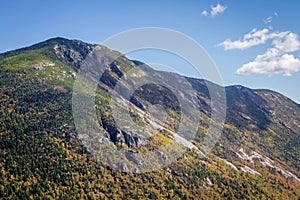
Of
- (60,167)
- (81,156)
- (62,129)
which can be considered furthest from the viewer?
(62,129)

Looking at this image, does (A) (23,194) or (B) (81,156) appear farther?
(B) (81,156)

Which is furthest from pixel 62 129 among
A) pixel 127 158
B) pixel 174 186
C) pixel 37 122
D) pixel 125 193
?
pixel 174 186

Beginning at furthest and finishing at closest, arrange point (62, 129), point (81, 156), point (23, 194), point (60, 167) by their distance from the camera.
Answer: point (62, 129) < point (81, 156) < point (60, 167) < point (23, 194)

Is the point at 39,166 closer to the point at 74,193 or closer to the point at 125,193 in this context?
the point at 74,193

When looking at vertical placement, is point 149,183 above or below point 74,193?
above

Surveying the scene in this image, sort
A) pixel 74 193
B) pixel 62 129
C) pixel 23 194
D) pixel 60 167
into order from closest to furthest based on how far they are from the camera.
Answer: pixel 23 194 → pixel 74 193 → pixel 60 167 → pixel 62 129

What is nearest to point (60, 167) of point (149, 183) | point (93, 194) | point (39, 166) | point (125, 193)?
point (39, 166)

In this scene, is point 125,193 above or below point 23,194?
above

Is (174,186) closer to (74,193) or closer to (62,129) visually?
(74,193)

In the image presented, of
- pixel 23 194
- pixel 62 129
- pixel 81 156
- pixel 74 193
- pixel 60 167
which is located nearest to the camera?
pixel 23 194
